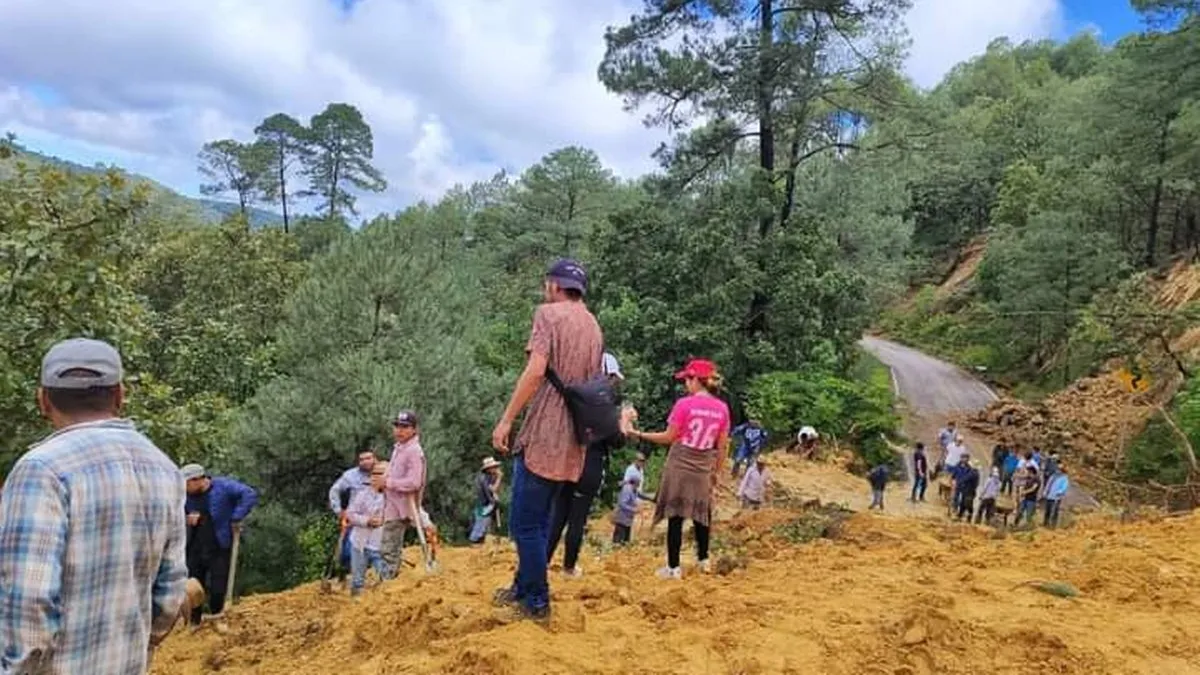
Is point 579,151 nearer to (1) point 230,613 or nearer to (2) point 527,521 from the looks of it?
(1) point 230,613

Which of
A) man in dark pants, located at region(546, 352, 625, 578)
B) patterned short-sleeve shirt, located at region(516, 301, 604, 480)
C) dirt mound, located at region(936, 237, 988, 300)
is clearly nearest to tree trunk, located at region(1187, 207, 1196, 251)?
dirt mound, located at region(936, 237, 988, 300)

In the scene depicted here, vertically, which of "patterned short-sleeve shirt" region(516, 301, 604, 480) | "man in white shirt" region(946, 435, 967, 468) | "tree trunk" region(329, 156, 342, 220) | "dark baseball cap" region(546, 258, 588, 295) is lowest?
"man in white shirt" region(946, 435, 967, 468)

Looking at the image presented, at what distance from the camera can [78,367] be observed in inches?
85.6

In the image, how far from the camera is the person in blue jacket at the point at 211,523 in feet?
22.8

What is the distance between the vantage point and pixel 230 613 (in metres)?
7.60

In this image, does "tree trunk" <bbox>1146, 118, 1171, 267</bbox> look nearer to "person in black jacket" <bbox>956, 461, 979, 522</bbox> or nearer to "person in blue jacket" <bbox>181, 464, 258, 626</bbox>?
"person in black jacket" <bbox>956, 461, 979, 522</bbox>

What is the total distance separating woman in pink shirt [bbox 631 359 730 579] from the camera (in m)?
5.59

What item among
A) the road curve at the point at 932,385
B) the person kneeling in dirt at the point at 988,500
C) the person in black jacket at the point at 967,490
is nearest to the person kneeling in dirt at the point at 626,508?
the person kneeling in dirt at the point at 988,500

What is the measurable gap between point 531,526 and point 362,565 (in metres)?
4.03

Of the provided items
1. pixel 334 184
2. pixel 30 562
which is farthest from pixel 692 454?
pixel 334 184

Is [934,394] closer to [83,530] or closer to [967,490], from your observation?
[967,490]

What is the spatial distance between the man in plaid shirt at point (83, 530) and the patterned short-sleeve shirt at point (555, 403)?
1934 mm

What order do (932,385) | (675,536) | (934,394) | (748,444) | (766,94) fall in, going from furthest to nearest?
(932,385)
(934,394)
(766,94)
(748,444)
(675,536)

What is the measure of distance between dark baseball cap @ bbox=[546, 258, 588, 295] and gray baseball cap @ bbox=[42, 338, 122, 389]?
2.32 metres
